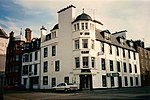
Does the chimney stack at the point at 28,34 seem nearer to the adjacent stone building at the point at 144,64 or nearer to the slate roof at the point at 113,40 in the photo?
the slate roof at the point at 113,40

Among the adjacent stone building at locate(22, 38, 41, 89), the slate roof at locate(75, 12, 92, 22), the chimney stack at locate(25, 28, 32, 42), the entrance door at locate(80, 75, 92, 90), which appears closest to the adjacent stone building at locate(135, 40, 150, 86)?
the slate roof at locate(75, 12, 92, 22)

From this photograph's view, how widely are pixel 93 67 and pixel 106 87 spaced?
5.10 metres

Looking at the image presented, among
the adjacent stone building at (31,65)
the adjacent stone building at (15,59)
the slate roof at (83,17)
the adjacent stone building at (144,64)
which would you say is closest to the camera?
the slate roof at (83,17)

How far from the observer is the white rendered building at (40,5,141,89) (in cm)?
3372

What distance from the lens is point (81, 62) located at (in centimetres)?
3334

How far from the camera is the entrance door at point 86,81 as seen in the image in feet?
109

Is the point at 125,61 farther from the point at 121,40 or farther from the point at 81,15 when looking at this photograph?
the point at 81,15

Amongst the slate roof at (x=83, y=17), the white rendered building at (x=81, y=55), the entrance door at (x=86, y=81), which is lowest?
the entrance door at (x=86, y=81)

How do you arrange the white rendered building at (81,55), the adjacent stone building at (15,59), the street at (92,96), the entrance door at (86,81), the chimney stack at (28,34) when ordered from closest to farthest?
the street at (92,96)
the entrance door at (86,81)
the white rendered building at (81,55)
the adjacent stone building at (15,59)
the chimney stack at (28,34)

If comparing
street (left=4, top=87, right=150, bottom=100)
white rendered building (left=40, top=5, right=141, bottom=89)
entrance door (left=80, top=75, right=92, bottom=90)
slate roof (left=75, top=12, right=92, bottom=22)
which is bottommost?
street (left=4, top=87, right=150, bottom=100)

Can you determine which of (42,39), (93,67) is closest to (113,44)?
(93,67)

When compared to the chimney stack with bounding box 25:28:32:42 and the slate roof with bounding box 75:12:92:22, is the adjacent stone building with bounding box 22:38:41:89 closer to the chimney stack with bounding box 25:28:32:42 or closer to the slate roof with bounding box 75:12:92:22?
the chimney stack with bounding box 25:28:32:42

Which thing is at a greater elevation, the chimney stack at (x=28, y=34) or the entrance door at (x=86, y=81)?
the chimney stack at (x=28, y=34)

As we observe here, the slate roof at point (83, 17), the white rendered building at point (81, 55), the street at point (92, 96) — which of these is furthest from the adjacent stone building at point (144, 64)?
the street at point (92, 96)
